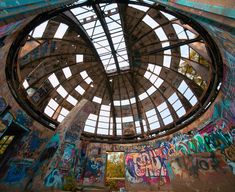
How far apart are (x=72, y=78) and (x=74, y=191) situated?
12982 mm

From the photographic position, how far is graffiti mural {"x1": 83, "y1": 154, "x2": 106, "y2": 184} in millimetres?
18141

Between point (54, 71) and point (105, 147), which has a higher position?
point (54, 71)

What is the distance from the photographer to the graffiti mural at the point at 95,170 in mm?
18141

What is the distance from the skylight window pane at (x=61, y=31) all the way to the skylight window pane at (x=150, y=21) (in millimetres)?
7744

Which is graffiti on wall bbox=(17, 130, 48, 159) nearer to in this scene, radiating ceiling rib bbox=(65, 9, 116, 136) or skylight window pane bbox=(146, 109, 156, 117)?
radiating ceiling rib bbox=(65, 9, 116, 136)

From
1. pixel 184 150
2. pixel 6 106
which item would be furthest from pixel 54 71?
pixel 184 150

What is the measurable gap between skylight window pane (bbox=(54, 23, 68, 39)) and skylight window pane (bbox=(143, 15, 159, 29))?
25.4 ft

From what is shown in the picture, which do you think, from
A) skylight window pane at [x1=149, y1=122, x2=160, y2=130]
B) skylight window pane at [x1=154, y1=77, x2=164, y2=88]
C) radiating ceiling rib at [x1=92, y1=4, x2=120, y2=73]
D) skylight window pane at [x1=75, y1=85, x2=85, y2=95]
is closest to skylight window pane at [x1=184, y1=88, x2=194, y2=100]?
skylight window pane at [x1=154, y1=77, x2=164, y2=88]

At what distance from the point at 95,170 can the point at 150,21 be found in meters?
18.2

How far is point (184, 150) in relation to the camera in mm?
15672

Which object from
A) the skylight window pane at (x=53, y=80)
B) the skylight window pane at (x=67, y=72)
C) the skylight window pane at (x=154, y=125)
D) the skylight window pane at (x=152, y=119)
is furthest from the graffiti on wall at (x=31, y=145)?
the skylight window pane at (x=152, y=119)

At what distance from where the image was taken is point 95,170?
1866 cm

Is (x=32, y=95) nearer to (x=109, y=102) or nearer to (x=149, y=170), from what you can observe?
(x=109, y=102)

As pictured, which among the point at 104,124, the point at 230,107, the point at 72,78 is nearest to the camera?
the point at 230,107
